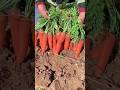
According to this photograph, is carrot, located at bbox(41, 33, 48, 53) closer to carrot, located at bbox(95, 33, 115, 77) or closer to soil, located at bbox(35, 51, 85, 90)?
soil, located at bbox(35, 51, 85, 90)

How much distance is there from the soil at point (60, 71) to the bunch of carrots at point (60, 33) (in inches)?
2.5

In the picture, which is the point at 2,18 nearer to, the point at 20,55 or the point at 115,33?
the point at 20,55

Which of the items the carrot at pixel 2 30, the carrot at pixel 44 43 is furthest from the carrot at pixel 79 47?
the carrot at pixel 2 30

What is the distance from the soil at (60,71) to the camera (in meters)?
3.65

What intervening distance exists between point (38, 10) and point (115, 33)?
0.68m

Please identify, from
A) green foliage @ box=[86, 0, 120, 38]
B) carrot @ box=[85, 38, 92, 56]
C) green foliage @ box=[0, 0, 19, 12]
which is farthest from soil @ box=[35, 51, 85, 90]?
green foliage @ box=[0, 0, 19, 12]

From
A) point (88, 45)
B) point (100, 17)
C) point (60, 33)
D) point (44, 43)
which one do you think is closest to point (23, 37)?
point (44, 43)

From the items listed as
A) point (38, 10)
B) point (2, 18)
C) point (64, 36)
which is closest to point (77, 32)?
point (64, 36)

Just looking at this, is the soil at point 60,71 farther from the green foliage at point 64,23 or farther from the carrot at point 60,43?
the green foliage at point 64,23

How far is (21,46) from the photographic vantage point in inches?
151

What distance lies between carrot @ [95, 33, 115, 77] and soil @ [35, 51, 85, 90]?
0.46 ft

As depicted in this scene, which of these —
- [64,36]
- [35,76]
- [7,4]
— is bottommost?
[35,76]

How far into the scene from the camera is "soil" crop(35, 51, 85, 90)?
3653mm

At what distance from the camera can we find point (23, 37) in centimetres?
384
